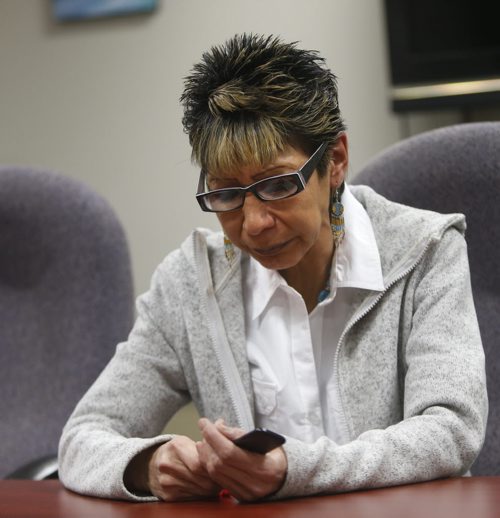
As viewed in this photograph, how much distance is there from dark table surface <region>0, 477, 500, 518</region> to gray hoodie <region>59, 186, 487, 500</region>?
0.04m

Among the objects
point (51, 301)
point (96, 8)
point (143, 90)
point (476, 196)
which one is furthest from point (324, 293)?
point (96, 8)

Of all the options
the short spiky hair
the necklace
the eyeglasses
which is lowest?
the necklace

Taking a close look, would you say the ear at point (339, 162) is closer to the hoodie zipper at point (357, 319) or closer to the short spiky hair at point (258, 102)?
the short spiky hair at point (258, 102)

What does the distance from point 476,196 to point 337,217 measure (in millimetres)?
244

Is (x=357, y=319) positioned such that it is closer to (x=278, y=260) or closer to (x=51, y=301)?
(x=278, y=260)

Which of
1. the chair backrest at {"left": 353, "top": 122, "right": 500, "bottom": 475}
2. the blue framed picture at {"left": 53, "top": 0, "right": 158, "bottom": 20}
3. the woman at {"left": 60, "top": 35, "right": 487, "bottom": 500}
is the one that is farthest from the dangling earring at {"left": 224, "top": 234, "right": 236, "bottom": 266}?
the blue framed picture at {"left": 53, "top": 0, "right": 158, "bottom": 20}

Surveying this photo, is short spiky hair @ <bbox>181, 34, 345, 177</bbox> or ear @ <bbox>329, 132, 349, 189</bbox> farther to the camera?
ear @ <bbox>329, 132, 349, 189</bbox>

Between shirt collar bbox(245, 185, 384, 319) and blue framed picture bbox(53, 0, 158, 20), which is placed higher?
blue framed picture bbox(53, 0, 158, 20)

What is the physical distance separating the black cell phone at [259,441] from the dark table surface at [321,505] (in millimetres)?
58

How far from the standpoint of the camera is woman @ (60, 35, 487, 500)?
1.17 meters

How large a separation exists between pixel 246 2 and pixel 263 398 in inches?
74.0

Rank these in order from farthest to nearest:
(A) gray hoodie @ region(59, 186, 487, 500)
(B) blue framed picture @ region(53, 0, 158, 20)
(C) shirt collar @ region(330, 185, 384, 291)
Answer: (B) blue framed picture @ region(53, 0, 158, 20)
(C) shirt collar @ region(330, 185, 384, 291)
(A) gray hoodie @ region(59, 186, 487, 500)

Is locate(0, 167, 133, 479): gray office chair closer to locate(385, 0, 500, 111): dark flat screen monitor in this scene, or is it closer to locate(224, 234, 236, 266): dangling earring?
locate(224, 234, 236, 266): dangling earring

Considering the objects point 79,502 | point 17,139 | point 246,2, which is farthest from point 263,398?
point 17,139
